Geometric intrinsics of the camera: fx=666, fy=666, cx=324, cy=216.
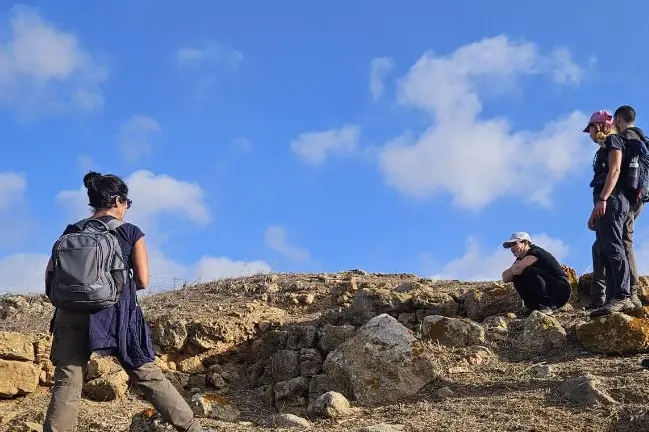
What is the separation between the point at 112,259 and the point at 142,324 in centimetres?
57

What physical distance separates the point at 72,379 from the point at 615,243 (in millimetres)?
5405

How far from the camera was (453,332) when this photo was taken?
23.5ft

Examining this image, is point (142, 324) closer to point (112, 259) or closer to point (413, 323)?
point (112, 259)

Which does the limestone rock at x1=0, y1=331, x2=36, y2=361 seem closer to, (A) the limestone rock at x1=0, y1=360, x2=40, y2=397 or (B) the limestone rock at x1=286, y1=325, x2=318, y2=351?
(A) the limestone rock at x1=0, y1=360, x2=40, y2=397

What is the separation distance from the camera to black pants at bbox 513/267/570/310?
7.86m

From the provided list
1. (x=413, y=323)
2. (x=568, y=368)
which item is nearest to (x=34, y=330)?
(x=413, y=323)

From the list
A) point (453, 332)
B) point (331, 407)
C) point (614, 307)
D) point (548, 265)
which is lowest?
point (331, 407)

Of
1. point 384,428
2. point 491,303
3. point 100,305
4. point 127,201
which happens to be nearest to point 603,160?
point 491,303

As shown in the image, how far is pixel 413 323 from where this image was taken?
8.40 meters

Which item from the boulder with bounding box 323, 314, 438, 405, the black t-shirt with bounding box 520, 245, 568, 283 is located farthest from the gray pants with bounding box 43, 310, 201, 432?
the black t-shirt with bounding box 520, 245, 568, 283

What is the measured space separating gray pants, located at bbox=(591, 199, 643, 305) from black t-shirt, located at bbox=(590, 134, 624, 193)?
0.47m

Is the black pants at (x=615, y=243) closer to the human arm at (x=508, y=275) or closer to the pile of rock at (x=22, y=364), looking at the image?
the human arm at (x=508, y=275)

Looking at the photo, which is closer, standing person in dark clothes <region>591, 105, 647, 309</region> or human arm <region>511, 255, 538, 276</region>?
standing person in dark clothes <region>591, 105, 647, 309</region>

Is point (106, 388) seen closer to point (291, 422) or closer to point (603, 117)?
point (291, 422)
